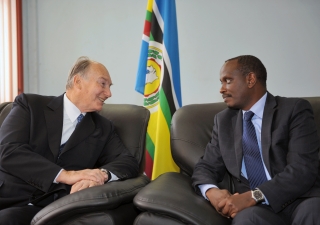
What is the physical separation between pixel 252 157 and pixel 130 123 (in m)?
0.86

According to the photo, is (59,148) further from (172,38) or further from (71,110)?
(172,38)

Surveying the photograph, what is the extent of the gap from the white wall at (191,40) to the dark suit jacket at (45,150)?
1.77 meters

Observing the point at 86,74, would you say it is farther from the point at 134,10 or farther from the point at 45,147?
the point at 134,10

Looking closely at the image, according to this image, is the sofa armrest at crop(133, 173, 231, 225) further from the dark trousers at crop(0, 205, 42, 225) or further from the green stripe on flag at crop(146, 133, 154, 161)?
the green stripe on flag at crop(146, 133, 154, 161)

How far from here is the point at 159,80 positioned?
3564 millimetres

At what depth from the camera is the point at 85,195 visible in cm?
211

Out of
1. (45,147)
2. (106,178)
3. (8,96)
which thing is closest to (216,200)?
(106,178)

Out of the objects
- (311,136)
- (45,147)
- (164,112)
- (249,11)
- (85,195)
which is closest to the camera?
(85,195)

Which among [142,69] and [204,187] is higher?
[142,69]

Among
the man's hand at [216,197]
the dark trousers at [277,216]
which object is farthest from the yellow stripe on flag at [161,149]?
the dark trousers at [277,216]

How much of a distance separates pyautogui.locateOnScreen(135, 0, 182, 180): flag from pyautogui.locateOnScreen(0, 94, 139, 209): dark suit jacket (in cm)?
65

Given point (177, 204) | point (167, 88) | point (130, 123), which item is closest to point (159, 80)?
point (167, 88)

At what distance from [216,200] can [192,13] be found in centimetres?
256

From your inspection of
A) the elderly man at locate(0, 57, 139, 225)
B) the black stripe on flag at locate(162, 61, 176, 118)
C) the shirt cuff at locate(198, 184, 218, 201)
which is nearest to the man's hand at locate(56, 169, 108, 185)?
the elderly man at locate(0, 57, 139, 225)
